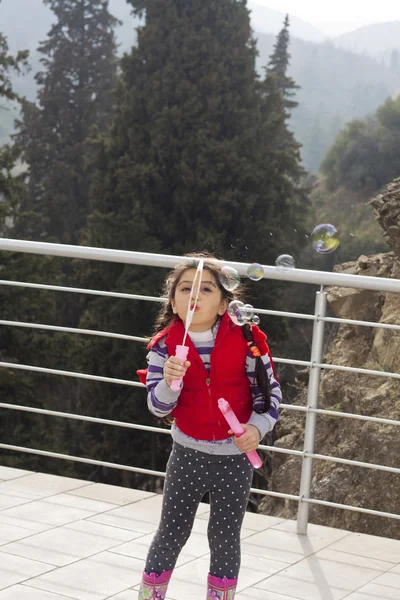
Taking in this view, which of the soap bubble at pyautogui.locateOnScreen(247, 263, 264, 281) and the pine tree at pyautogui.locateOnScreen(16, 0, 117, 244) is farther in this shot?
the pine tree at pyautogui.locateOnScreen(16, 0, 117, 244)

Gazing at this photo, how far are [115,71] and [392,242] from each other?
25.3 meters

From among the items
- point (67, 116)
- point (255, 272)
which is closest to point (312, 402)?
point (255, 272)

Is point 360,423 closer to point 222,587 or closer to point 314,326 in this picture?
point 314,326

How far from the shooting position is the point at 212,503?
8.71 feet

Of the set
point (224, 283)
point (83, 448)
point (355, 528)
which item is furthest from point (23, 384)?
point (224, 283)

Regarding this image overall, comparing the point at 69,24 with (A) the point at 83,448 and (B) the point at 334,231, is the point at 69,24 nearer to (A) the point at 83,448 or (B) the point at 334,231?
(A) the point at 83,448

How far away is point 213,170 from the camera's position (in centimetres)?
2220

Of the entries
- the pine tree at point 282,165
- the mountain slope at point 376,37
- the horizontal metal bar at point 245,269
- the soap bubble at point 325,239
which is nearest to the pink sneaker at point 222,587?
the horizontal metal bar at point 245,269

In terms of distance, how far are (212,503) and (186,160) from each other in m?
20.1

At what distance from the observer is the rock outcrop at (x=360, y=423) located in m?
8.69

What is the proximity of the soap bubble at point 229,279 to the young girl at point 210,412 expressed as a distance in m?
0.01

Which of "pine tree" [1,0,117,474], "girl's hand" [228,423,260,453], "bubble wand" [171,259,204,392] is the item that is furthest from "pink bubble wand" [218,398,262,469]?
"pine tree" [1,0,117,474]

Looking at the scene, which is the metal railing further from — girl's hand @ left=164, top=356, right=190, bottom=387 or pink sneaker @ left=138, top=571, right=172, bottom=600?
girl's hand @ left=164, top=356, right=190, bottom=387

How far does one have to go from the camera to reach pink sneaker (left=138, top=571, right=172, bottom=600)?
105 inches
